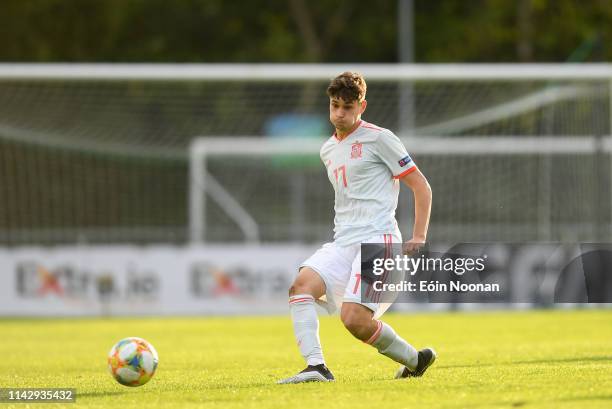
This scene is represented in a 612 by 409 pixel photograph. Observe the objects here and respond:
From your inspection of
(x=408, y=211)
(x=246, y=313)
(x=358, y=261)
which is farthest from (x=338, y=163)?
(x=408, y=211)

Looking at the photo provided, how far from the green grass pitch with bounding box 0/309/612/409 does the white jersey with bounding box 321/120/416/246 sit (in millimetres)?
999

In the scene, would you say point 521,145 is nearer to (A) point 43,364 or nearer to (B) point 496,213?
(B) point 496,213

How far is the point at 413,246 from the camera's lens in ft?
25.3

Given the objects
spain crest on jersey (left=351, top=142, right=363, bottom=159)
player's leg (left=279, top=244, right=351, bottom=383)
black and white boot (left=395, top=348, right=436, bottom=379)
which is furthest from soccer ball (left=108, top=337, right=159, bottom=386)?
spain crest on jersey (left=351, top=142, right=363, bottom=159)

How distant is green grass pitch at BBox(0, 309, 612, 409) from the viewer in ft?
23.2

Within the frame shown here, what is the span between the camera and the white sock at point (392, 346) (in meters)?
7.89

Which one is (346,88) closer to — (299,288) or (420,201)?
(420,201)

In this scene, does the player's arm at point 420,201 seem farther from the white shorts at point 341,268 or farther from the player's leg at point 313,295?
the player's leg at point 313,295

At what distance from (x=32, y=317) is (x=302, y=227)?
548cm

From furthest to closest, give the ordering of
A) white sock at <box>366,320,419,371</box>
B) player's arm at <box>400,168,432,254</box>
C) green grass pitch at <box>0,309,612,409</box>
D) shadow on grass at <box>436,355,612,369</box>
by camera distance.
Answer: shadow on grass at <box>436,355,612,369</box> < white sock at <box>366,320,419,371</box> < player's arm at <box>400,168,432,254</box> < green grass pitch at <box>0,309,612,409</box>

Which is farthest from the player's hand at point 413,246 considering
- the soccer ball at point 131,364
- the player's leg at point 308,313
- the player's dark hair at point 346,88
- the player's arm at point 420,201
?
the soccer ball at point 131,364

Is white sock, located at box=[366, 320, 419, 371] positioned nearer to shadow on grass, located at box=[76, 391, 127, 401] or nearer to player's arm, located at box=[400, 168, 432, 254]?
player's arm, located at box=[400, 168, 432, 254]

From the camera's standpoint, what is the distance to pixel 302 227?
2372 centimetres

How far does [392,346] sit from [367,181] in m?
1.08
